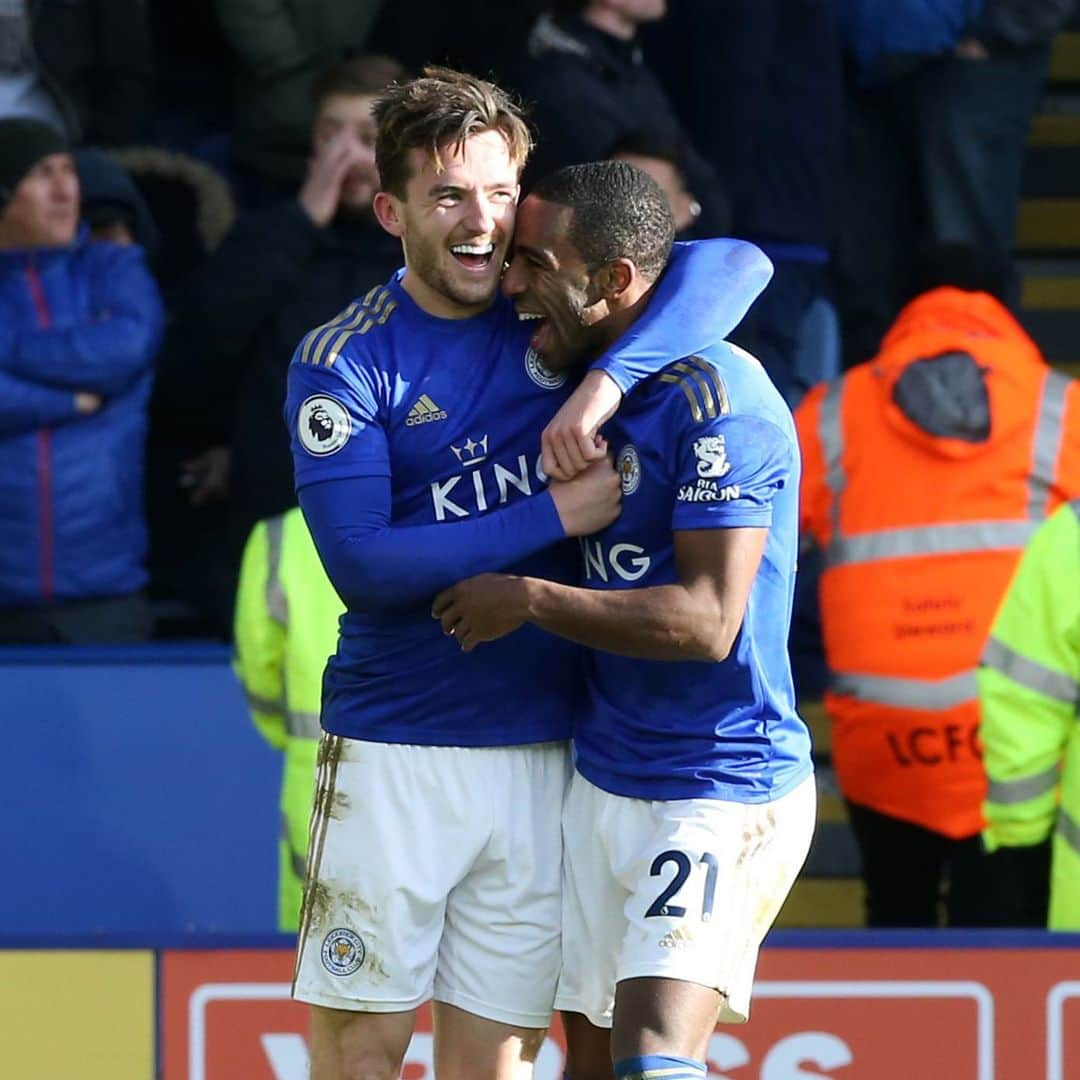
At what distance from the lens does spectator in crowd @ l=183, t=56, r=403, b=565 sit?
6.64 m

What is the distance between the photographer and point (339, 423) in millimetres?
3885

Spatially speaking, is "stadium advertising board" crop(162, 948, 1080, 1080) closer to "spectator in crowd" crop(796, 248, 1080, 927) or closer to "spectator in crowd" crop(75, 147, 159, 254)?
"spectator in crowd" crop(796, 248, 1080, 927)

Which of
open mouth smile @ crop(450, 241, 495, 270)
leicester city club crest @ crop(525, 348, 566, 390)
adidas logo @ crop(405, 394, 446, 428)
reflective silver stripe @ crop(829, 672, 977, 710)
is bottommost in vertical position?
reflective silver stripe @ crop(829, 672, 977, 710)

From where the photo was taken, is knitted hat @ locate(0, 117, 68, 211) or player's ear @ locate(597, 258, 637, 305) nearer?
player's ear @ locate(597, 258, 637, 305)

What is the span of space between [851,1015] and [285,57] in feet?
12.8

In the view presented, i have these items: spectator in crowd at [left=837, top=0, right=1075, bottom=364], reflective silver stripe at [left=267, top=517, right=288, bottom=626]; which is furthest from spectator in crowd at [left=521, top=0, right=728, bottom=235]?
reflective silver stripe at [left=267, top=517, right=288, bottom=626]

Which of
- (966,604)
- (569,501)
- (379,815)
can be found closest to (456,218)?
(569,501)

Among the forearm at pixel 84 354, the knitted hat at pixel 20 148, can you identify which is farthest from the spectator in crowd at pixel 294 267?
the knitted hat at pixel 20 148

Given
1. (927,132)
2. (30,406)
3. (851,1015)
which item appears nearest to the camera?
(851,1015)

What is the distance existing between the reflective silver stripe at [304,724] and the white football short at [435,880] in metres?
1.22

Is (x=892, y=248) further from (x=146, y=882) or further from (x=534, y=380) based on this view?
(x=534, y=380)

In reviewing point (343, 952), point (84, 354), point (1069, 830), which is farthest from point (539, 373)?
point (84, 354)

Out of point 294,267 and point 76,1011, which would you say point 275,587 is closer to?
point 76,1011

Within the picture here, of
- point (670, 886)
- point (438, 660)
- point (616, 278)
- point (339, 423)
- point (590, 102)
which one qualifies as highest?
point (590, 102)
